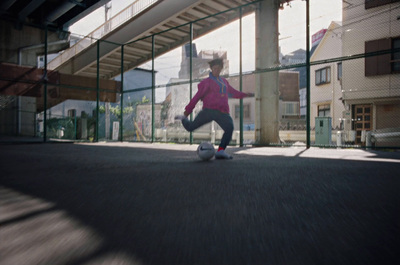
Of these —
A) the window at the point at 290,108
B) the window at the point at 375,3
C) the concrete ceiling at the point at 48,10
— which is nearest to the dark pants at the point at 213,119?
the window at the point at 375,3

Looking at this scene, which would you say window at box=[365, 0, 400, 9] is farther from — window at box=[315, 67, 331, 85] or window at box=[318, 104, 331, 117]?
window at box=[318, 104, 331, 117]

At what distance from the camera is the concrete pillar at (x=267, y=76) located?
348 inches

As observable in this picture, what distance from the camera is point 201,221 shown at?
138cm

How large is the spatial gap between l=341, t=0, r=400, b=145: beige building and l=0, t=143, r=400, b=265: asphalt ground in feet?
30.9

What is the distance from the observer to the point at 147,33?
13312 millimetres

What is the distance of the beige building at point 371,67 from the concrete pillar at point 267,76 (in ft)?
13.0

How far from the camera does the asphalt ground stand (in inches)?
39.4

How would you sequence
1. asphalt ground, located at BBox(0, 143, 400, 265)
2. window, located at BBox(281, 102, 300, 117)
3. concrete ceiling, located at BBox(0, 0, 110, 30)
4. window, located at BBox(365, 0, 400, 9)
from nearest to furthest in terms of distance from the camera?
asphalt ground, located at BBox(0, 143, 400, 265)
window, located at BBox(365, 0, 400, 9)
concrete ceiling, located at BBox(0, 0, 110, 30)
window, located at BBox(281, 102, 300, 117)

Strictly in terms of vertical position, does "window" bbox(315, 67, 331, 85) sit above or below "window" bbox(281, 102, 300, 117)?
above

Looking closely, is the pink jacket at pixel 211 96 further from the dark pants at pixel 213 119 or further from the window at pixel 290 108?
the window at pixel 290 108

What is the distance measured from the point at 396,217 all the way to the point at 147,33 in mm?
13543

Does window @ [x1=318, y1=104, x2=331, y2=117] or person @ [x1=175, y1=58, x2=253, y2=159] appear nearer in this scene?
person @ [x1=175, y1=58, x2=253, y2=159]

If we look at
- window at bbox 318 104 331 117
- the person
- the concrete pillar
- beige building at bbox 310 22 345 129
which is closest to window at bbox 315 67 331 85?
beige building at bbox 310 22 345 129

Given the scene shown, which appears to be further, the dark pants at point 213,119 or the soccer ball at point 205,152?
the dark pants at point 213,119
